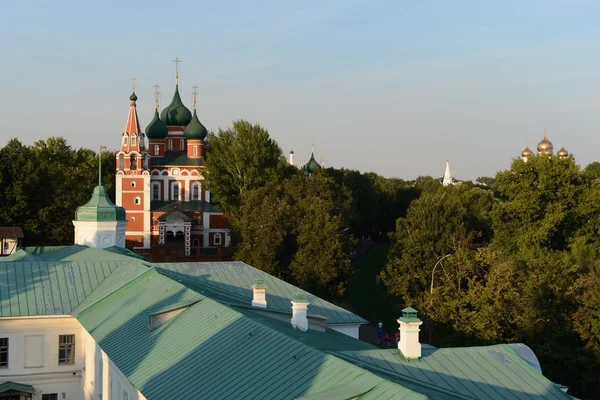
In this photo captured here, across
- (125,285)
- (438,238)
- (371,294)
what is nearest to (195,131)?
(371,294)

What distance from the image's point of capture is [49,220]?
2392 inches

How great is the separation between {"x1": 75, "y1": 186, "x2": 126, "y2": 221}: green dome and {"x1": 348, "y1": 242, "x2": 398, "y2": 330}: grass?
13.8 metres

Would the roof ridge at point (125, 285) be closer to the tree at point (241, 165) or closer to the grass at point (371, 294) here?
the grass at point (371, 294)

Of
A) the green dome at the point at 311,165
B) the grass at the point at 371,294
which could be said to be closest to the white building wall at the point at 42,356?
the grass at the point at 371,294

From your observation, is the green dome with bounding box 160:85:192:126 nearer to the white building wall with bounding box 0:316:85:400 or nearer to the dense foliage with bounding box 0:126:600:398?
the dense foliage with bounding box 0:126:600:398

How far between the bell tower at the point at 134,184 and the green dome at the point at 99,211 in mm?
22964

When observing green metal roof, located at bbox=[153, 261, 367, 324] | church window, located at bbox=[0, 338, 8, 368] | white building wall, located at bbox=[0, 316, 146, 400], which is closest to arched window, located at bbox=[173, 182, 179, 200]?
green metal roof, located at bbox=[153, 261, 367, 324]

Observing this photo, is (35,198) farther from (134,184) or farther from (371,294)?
(371,294)

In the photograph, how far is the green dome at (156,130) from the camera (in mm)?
76625

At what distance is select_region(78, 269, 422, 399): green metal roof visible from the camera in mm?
14547

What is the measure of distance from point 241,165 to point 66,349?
135ft

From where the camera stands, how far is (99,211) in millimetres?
45656

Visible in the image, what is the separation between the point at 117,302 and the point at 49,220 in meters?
36.4

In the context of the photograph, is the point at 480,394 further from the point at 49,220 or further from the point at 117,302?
the point at 49,220
